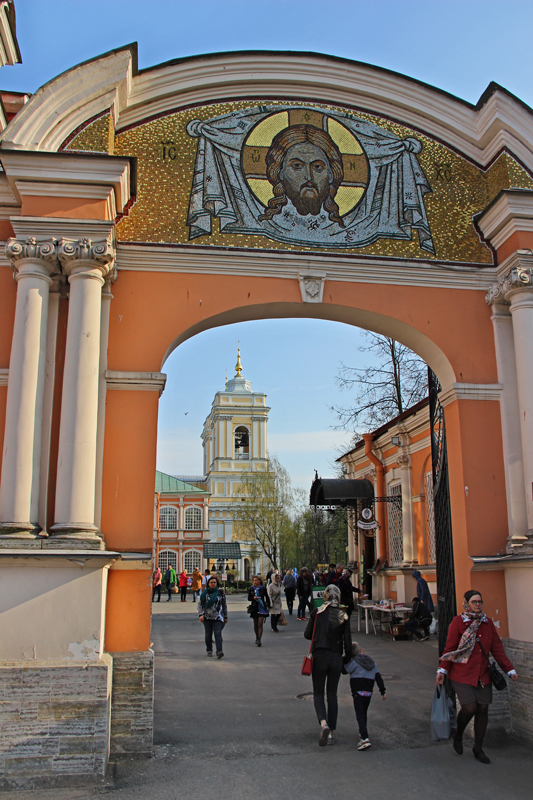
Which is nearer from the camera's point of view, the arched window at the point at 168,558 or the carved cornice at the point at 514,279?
the carved cornice at the point at 514,279

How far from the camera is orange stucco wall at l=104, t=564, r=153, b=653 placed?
6414 mm

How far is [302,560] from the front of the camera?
60.3 m

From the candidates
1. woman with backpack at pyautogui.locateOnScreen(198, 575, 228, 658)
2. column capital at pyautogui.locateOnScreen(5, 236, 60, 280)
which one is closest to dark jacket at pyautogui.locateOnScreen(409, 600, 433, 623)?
woman with backpack at pyautogui.locateOnScreen(198, 575, 228, 658)

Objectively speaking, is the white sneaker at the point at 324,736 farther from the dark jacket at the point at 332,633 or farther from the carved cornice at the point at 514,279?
the carved cornice at the point at 514,279

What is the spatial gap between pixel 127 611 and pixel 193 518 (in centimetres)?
4907

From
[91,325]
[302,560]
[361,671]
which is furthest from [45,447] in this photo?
[302,560]

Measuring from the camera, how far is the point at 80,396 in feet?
21.4

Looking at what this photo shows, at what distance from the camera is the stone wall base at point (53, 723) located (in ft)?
18.0

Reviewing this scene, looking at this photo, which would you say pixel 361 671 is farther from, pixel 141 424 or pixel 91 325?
pixel 91 325

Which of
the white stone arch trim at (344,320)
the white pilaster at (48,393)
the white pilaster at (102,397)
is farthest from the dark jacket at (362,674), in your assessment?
the white stone arch trim at (344,320)

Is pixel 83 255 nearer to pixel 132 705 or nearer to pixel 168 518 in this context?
pixel 132 705

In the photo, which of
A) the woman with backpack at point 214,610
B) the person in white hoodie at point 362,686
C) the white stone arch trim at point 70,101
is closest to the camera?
the person in white hoodie at point 362,686

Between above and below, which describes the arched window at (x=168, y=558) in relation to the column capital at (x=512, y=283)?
below

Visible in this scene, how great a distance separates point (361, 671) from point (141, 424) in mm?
3225
